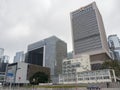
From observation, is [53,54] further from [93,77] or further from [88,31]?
[93,77]

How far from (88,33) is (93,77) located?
67.3 metres

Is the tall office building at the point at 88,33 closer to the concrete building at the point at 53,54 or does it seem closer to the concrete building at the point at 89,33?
the concrete building at the point at 89,33

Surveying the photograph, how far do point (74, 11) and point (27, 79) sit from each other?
94245 mm

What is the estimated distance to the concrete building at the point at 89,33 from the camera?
134250 millimetres

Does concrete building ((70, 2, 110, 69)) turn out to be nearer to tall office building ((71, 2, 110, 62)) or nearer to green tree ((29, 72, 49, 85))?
tall office building ((71, 2, 110, 62))

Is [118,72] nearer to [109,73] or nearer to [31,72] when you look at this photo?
[109,73]

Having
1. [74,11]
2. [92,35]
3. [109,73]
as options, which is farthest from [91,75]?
[74,11]

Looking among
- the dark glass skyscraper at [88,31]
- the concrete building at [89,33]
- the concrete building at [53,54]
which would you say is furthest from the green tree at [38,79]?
the concrete building at [53,54]

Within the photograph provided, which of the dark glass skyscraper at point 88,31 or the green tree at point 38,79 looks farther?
the dark glass skyscraper at point 88,31

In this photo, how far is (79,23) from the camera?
159 meters

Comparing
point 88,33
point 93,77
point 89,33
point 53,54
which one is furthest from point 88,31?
point 93,77

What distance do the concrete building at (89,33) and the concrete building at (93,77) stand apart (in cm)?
3531

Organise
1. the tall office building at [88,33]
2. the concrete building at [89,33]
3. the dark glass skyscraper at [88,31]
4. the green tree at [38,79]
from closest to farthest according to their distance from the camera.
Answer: the green tree at [38,79] < the concrete building at [89,33] < the tall office building at [88,33] < the dark glass skyscraper at [88,31]

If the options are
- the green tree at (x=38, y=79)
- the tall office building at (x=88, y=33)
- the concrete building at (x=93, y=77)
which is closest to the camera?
the concrete building at (x=93, y=77)
